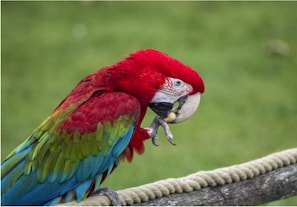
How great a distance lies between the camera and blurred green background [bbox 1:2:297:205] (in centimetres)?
320

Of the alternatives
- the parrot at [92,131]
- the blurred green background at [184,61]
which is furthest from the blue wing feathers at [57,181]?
the blurred green background at [184,61]

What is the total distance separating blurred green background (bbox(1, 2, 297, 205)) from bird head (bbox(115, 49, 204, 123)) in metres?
1.48

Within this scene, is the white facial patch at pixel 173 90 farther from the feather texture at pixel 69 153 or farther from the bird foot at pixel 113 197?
the bird foot at pixel 113 197

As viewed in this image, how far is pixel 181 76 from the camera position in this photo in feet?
4.58

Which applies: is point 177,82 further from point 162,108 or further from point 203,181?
point 203,181

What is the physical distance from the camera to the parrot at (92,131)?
137 cm

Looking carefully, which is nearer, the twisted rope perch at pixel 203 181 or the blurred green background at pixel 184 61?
the twisted rope perch at pixel 203 181

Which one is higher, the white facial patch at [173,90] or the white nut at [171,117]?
the white facial patch at [173,90]

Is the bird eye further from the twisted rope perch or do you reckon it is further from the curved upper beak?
the twisted rope perch

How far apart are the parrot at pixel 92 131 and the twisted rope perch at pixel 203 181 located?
0.21 ft

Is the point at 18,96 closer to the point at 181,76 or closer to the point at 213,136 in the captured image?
the point at 213,136

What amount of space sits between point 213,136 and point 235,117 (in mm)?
225

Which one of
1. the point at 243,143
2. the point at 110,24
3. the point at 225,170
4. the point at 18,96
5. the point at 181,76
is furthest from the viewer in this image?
the point at 110,24

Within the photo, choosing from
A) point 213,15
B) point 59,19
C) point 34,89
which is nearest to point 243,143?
point 34,89
